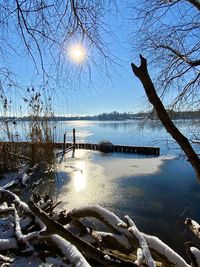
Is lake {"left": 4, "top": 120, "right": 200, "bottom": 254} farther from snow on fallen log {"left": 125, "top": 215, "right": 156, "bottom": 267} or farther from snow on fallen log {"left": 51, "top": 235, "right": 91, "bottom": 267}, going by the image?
snow on fallen log {"left": 51, "top": 235, "right": 91, "bottom": 267}

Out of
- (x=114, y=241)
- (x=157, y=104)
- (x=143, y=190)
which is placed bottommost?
(x=143, y=190)

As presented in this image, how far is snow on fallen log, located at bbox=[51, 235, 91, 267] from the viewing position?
3.21 ft

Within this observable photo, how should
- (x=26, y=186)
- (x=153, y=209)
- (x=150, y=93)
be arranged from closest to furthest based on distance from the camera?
(x=150, y=93) → (x=153, y=209) → (x=26, y=186)

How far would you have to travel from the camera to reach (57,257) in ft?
4.06

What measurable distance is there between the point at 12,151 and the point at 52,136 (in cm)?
162

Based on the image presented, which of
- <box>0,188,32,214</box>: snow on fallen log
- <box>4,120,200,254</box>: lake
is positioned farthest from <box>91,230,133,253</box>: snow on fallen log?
<box>4,120,200,254</box>: lake

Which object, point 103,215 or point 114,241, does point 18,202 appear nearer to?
point 103,215

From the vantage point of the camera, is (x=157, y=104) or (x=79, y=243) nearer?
(x=79, y=243)

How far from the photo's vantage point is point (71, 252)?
3.48 ft

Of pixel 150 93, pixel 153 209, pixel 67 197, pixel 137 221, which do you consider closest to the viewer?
pixel 150 93

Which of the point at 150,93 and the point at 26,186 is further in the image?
the point at 26,186

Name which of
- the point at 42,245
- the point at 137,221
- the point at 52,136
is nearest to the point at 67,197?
the point at 137,221

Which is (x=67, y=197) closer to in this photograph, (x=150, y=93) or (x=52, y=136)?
(x=52, y=136)

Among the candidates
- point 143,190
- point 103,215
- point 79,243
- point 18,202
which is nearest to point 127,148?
point 143,190
